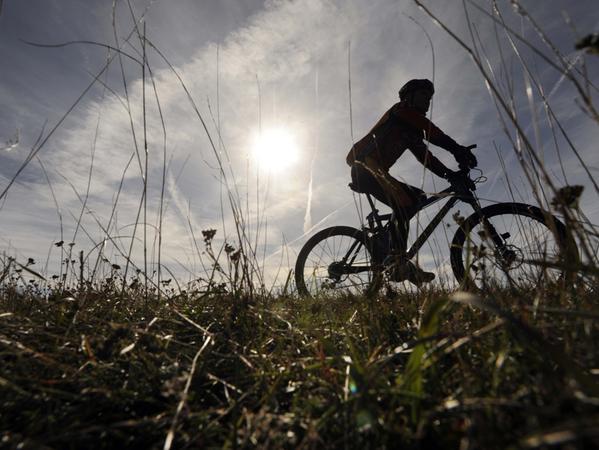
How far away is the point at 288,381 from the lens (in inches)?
44.4

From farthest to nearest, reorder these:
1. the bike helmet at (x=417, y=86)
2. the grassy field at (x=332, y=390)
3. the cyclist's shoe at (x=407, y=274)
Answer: the bike helmet at (x=417, y=86)
the cyclist's shoe at (x=407, y=274)
the grassy field at (x=332, y=390)

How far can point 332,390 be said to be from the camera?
39.0 inches

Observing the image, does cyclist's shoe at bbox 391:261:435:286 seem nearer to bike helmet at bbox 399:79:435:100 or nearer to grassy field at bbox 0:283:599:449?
grassy field at bbox 0:283:599:449

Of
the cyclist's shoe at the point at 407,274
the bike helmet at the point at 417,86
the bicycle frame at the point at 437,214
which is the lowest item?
the cyclist's shoe at the point at 407,274

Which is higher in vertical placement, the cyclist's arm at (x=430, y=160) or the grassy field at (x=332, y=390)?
the cyclist's arm at (x=430, y=160)

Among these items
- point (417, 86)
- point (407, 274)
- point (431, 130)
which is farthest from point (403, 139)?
point (407, 274)

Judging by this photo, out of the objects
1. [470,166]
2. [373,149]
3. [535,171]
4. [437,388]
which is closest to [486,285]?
[535,171]

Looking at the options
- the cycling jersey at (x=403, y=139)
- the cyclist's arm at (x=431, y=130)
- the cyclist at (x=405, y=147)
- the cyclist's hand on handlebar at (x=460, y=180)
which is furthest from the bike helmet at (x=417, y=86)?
the cyclist's hand on handlebar at (x=460, y=180)

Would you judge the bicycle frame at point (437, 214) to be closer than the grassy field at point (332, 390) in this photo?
No

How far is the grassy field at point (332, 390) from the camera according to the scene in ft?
2.21

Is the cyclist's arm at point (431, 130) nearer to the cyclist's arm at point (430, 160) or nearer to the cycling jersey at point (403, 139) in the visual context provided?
the cycling jersey at point (403, 139)

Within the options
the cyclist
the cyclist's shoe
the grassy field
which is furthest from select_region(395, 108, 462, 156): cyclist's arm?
the grassy field

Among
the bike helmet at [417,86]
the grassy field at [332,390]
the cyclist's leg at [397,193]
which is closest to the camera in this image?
the grassy field at [332,390]

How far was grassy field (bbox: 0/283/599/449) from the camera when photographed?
672 mm
